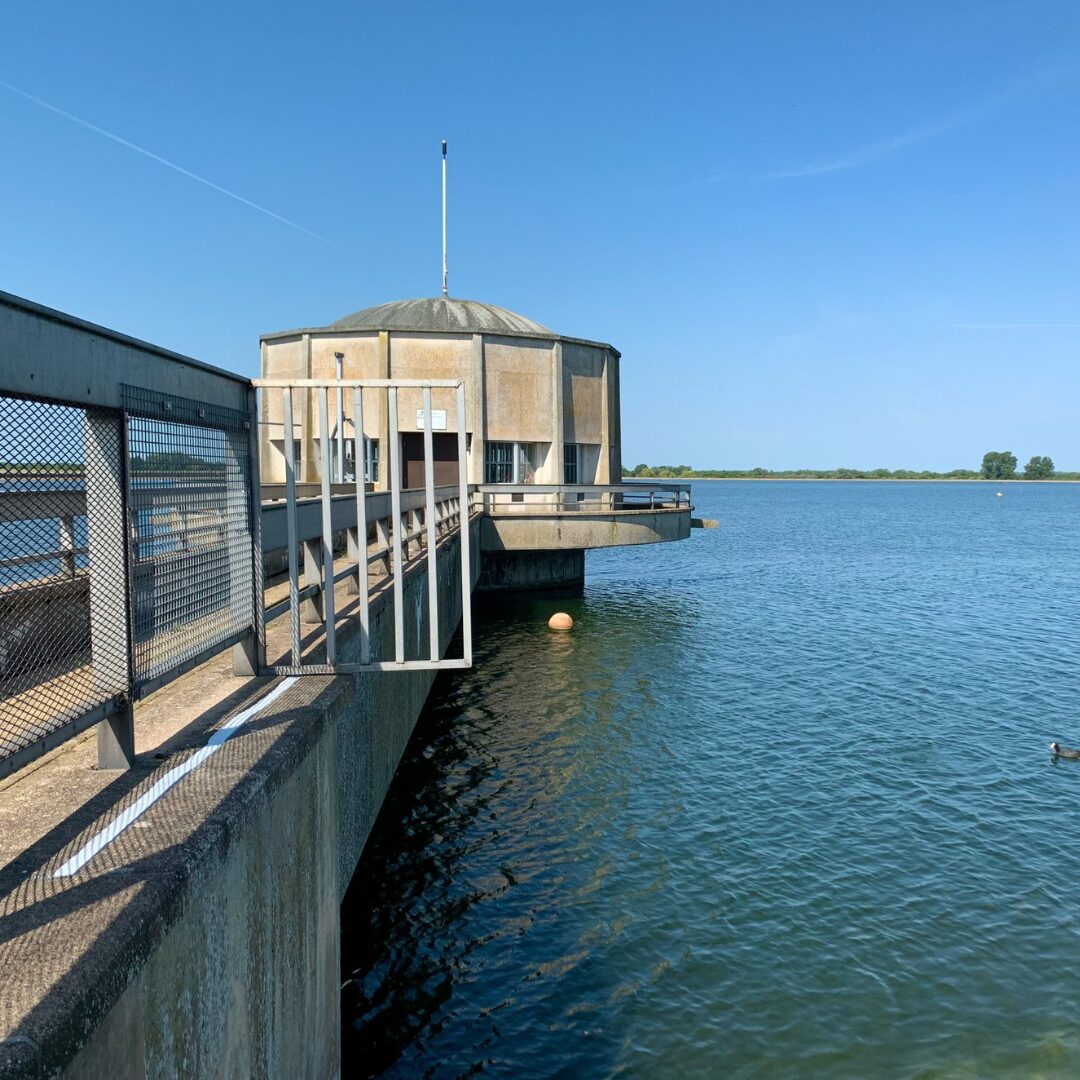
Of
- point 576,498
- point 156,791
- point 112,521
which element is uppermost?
point 112,521

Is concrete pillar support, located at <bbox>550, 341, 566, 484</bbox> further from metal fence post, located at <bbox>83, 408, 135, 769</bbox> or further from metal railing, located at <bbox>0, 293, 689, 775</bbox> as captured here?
metal fence post, located at <bbox>83, 408, 135, 769</bbox>

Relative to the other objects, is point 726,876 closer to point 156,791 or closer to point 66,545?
point 66,545

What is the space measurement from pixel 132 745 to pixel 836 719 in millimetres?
14008

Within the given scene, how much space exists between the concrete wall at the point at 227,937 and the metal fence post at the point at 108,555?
0.63 metres

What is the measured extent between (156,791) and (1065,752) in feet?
47.2

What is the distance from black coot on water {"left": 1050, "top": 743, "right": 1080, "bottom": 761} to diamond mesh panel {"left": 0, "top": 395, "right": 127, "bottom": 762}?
1438 centimetres

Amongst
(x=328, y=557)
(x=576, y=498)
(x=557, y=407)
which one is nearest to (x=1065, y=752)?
(x=328, y=557)

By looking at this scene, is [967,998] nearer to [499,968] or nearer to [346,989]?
[499,968]

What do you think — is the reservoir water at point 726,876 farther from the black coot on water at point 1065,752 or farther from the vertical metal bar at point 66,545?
the vertical metal bar at point 66,545

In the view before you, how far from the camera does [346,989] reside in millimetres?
7855

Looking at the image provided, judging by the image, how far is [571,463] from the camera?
32.1m

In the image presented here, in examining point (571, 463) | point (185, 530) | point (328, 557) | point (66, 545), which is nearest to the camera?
point (185, 530)

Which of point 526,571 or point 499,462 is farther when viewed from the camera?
point 526,571

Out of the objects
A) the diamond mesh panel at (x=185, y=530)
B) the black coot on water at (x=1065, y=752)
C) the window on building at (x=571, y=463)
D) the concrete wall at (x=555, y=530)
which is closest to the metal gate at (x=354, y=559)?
the diamond mesh panel at (x=185, y=530)
